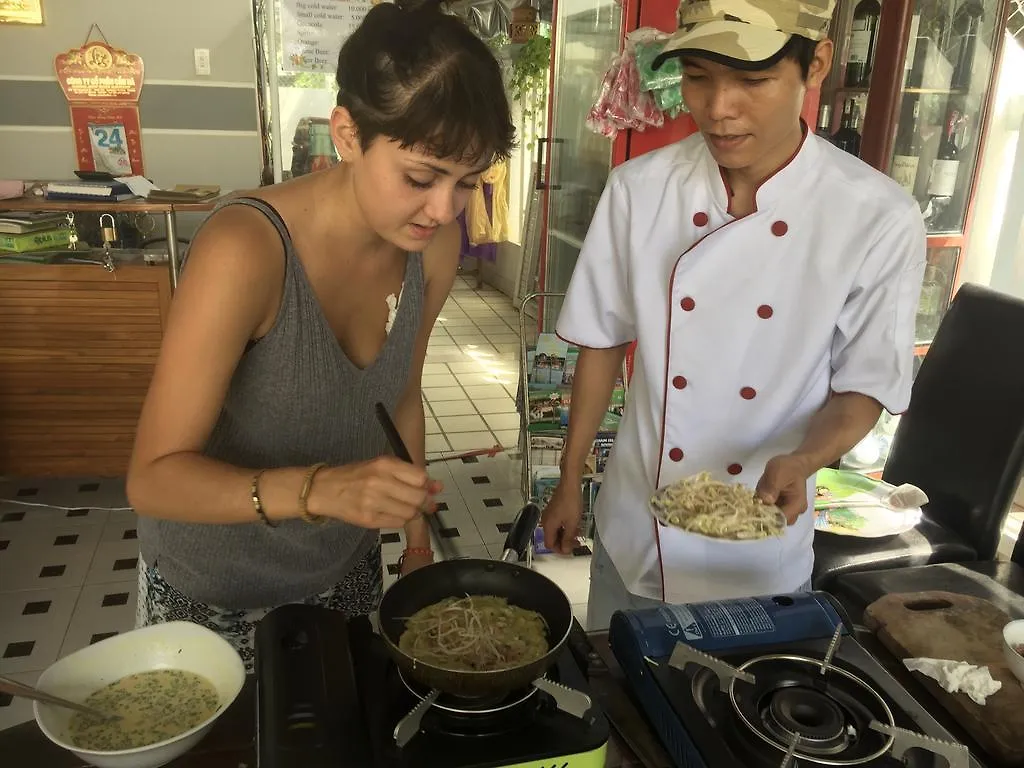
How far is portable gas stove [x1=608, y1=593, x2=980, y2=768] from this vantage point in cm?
84

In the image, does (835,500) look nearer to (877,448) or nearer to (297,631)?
(877,448)

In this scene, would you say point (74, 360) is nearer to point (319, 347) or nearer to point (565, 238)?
point (565, 238)

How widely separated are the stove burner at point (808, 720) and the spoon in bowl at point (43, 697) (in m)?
0.72

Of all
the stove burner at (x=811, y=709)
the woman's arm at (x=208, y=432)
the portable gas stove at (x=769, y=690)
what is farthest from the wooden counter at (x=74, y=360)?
the stove burner at (x=811, y=709)

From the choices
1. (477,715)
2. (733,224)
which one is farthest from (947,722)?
(733,224)

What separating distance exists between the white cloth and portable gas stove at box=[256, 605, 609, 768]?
2.01ft

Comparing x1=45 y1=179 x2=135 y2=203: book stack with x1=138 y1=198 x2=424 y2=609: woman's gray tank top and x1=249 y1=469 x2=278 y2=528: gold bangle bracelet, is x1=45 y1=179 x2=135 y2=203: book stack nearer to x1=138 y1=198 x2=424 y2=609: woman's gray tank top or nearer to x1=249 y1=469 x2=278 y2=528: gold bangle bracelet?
x1=138 y1=198 x2=424 y2=609: woman's gray tank top

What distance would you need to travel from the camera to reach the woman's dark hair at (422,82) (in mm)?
1011

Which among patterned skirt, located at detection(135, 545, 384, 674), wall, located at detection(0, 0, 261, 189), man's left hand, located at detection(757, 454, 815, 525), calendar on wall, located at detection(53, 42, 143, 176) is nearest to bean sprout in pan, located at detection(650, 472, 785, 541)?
man's left hand, located at detection(757, 454, 815, 525)

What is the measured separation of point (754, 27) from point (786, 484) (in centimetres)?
69

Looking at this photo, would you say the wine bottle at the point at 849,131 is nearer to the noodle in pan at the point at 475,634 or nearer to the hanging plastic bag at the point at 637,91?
the hanging plastic bag at the point at 637,91

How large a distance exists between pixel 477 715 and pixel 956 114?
3.63 m

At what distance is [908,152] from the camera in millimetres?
3553

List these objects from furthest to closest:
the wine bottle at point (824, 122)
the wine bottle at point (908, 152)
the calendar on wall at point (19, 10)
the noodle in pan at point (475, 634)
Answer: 1. the calendar on wall at point (19, 10)
2. the wine bottle at point (908, 152)
3. the wine bottle at point (824, 122)
4. the noodle in pan at point (475, 634)
